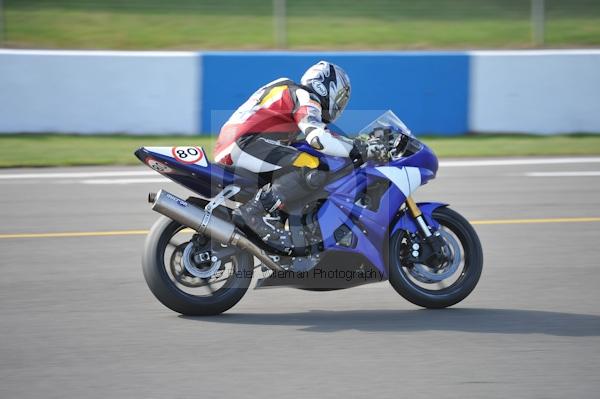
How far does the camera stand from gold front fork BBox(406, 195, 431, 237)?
243 inches

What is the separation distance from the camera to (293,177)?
604 centimetres

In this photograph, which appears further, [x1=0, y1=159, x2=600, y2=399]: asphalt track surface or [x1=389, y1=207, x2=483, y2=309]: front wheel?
[x1=389, y1=207, x2=483, y2=309]: front wheel

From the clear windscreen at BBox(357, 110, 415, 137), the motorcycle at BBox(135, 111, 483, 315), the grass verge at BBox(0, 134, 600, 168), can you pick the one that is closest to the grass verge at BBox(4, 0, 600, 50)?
the grass verge at BBox(0, 134, 600, 168)

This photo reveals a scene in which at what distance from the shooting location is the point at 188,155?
19.4 ft

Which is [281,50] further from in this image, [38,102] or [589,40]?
[589,40]

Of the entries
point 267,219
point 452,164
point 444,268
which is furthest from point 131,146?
point 444,268

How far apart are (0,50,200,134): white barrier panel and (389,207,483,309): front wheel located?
790cm

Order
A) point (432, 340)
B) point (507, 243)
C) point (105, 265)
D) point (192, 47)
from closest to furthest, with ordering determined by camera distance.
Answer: point (432, 340) → point (105, 265) → point (507, 243) → point (192, 47)

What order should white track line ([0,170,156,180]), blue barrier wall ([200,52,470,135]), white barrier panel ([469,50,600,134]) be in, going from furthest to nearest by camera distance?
white barrier panel ([469,50,600,134])
blue barrier wall ([200,52,470,135])
white track line ([0,170,156,180])

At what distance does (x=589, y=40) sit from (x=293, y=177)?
39.7 ft

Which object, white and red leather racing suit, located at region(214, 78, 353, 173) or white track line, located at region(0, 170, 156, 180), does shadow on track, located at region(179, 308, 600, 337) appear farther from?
white track line, located at region(0, 170, 156, 180)

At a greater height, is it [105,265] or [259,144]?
[259,144]

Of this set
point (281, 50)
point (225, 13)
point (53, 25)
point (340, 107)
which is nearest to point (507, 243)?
point (340, 107)

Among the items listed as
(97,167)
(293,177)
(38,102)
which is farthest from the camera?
(38,102)
